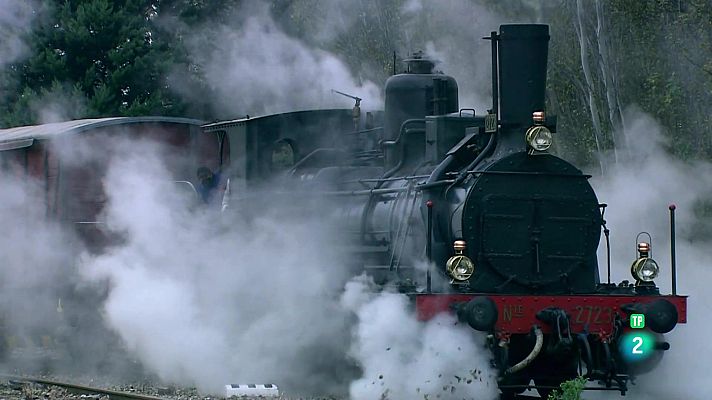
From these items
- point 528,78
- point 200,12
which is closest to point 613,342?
point 528,78

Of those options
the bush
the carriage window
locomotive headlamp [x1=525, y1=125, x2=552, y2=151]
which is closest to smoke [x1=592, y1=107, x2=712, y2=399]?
the bush

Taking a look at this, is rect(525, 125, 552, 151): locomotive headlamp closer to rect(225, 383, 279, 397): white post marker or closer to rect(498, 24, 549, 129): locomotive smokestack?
rect(498, 24, 549, 129): locomotive smokestack

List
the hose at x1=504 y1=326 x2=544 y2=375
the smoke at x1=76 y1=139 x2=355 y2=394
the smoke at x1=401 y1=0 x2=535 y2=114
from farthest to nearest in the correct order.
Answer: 1. the smoke at x1=401 y1=0 x2=535 y2=114
2. the smoke at x1=76 y1=139 x2=355 y2=394
3. the hose at x1=504 y1=326 x2=544 y2=375

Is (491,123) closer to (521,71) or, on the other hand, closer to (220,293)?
(521,71)

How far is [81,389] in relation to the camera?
9656 millimetres

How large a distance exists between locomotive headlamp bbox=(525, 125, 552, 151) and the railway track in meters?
3.36

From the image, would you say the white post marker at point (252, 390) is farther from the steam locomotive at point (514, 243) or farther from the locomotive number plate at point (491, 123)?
the locomotive number plate at point (491, 123)

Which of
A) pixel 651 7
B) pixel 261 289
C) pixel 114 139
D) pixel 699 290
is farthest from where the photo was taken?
pixel 651 7

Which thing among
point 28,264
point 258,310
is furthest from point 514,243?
point 28,264

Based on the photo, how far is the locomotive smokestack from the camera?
8.34 m

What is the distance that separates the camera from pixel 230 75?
1628 centimetres

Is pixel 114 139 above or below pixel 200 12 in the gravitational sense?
below

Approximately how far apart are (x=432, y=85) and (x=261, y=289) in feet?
7.75

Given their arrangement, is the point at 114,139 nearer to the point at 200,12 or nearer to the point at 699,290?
the point at 699,290
